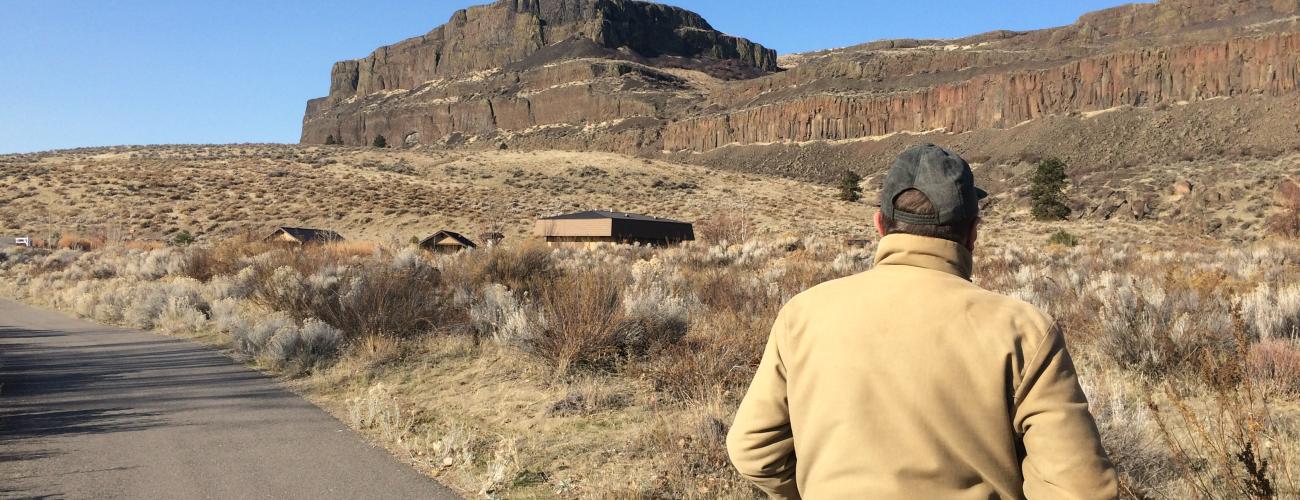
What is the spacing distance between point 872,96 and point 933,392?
364 feet

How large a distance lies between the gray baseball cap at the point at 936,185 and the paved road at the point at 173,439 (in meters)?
3.67

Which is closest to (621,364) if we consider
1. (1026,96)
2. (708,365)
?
(708,365)

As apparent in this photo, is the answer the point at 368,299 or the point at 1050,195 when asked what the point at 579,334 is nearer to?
the point at 368,299

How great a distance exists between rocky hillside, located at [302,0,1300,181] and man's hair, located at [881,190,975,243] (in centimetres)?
7273

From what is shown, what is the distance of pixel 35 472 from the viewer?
16.4ft

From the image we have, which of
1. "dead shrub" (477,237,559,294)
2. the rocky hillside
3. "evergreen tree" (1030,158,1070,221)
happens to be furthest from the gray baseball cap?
the rocky hillside

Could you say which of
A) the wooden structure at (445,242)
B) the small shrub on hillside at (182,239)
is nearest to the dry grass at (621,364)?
the wooden structure at (445,242)

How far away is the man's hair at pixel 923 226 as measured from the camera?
1.91 metres

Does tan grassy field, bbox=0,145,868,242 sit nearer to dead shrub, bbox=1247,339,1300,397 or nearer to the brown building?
the brown building

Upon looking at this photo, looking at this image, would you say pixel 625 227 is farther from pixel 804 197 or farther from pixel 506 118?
pixel 506 118

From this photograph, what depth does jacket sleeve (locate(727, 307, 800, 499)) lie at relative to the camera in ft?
6.77

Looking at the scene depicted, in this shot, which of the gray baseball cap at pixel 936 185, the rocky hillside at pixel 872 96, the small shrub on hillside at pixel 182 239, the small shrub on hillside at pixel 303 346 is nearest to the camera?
the gray baseball cap at pixel 936 185

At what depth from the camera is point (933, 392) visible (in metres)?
1.77

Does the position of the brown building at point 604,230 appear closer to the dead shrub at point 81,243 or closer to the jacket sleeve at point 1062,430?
the dead shrub at point 81,243
